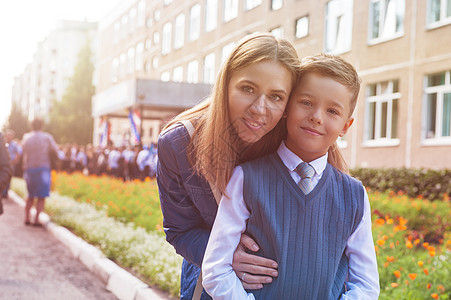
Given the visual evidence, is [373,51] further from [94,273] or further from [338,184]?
[338,184]

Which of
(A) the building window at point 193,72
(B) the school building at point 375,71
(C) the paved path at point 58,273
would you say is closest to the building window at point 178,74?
(A) the building window at point 193,72

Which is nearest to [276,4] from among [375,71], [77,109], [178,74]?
[375,71]

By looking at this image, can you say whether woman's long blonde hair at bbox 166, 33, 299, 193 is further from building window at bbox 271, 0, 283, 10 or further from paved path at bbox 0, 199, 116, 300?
building window at bbox 271, 0, 283, 10

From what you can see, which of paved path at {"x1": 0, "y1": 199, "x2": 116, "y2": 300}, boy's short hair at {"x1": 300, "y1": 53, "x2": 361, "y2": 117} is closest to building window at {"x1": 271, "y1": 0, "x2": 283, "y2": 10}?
paved path at {"x1": 0, "y1": 199, "x2": 116, "y2": 300}

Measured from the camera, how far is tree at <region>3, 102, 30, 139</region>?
70062mm

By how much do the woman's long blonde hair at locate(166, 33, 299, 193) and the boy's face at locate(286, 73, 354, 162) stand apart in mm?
66

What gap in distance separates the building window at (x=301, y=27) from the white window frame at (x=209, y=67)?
9.79m

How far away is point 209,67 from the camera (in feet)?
112

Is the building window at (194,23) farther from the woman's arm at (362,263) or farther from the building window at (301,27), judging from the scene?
the woman's arm at (362,263)

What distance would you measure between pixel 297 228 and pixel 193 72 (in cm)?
3481

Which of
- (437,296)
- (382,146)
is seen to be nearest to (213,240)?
(437,296)

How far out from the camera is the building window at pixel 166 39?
4025cm

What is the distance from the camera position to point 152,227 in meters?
8.39

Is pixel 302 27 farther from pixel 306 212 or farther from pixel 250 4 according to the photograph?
pixel 306 212
